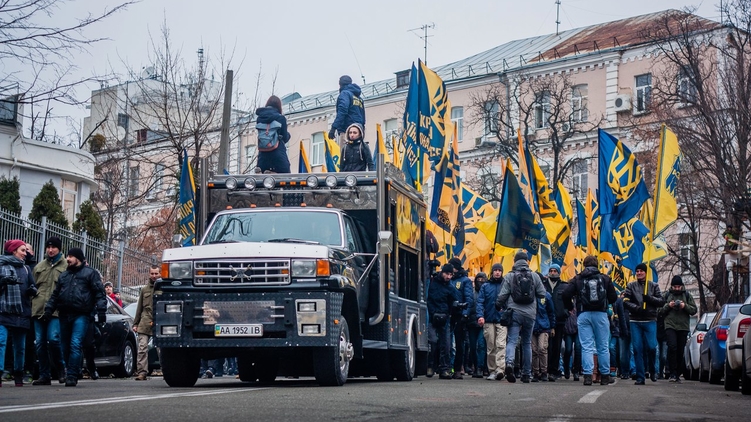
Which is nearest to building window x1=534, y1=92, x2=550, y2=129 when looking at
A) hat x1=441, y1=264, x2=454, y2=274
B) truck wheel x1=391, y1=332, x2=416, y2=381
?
hat x1=441, y1=264, x2=454, y2=274

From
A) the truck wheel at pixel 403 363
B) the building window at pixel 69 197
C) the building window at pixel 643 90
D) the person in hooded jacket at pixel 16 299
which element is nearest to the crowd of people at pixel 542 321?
the truck wheel at pixel 403 363

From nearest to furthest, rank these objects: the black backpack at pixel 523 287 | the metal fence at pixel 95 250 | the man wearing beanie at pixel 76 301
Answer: the man wearing beanie at pixel 76 301 → the black backpack at pixel 523 287 → the metal fence at pixel 95 250

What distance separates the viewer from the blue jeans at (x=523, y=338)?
18719 mm

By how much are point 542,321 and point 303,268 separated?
7052 millimetres

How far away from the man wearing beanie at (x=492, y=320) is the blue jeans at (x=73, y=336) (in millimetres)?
6836

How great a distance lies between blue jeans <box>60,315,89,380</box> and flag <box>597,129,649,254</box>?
39.8 feet

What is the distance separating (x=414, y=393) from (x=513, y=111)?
4312 cm

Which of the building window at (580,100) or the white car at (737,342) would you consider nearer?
the white car at (737,342)

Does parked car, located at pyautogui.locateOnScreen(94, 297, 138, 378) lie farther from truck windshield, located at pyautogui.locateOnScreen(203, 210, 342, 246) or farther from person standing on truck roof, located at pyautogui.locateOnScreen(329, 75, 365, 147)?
truck windshield, located at pyautogui.locateOnScreen(203, 210, 342, 246)

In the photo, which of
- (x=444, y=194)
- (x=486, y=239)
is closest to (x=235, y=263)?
(x=444, y=194)

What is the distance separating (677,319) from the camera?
23359 millimetres

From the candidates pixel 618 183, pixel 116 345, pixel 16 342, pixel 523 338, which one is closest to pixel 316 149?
pixel 618 183

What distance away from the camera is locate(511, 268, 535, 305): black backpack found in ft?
61.1

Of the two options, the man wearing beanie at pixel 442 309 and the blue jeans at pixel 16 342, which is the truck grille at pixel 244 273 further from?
the man wearing beanie at pixel 442 309
